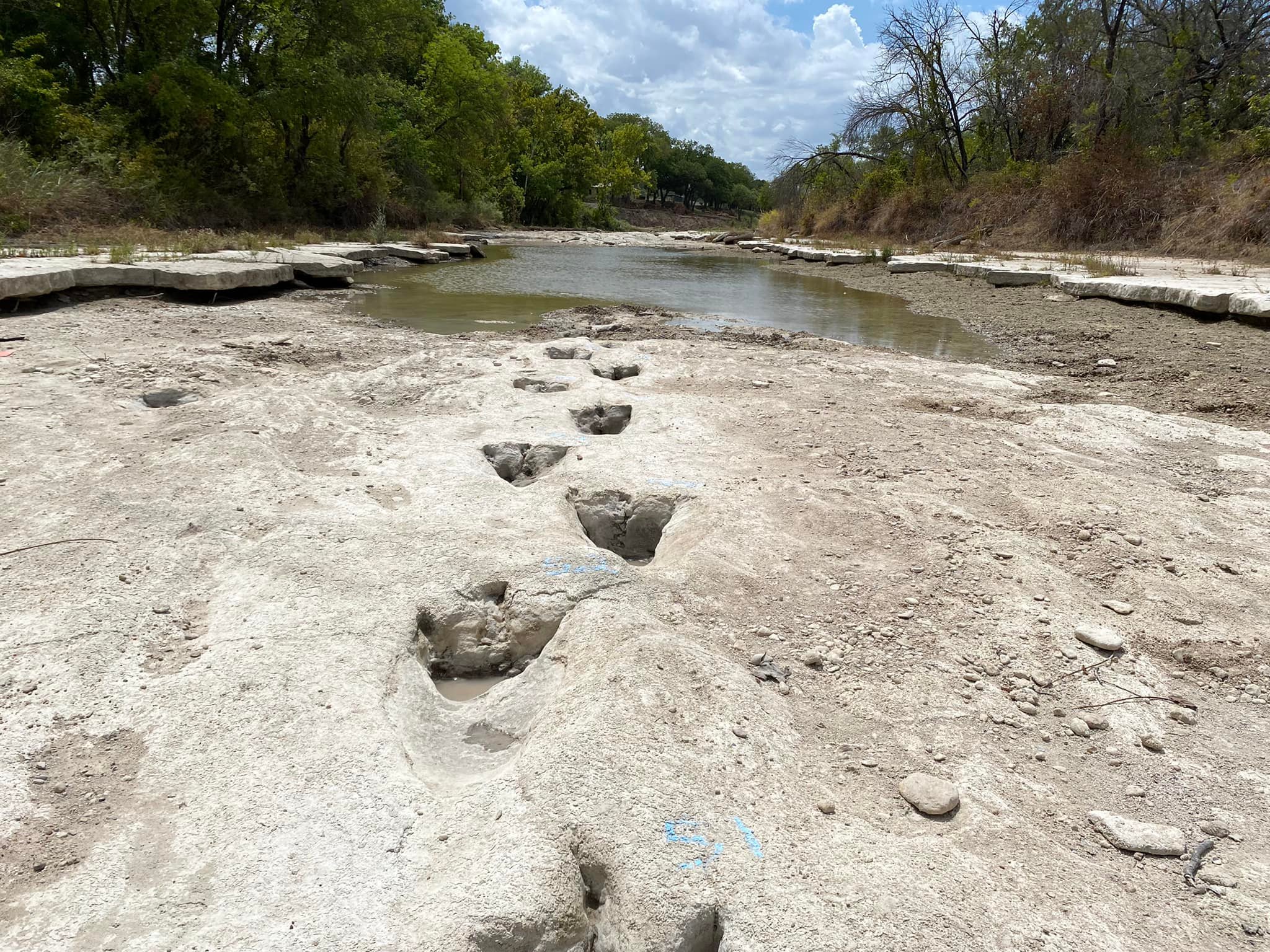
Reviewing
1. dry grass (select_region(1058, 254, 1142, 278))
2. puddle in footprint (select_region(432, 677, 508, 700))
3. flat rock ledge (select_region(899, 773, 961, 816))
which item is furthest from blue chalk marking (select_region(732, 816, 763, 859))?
dry grass (select_region(1058, 254, 1142, 278))

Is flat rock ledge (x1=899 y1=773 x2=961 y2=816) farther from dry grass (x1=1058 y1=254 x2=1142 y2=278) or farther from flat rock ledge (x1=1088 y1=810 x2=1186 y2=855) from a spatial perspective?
dry grass (x1=1058 y1=254 x2=1142 y2=278)

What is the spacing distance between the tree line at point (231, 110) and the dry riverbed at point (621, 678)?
1098 cm

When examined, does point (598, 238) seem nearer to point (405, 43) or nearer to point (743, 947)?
point (405, 43)

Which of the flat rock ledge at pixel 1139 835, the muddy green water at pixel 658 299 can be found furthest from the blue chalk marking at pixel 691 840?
the muddy green water at pixel 658 299

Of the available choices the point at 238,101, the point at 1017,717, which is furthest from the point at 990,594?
the point at 238,101

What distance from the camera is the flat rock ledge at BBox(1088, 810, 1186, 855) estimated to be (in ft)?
5.74

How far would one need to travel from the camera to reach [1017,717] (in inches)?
87.6

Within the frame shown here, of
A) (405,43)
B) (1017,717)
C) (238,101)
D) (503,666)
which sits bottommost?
(503,666)

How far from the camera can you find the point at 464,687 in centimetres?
252

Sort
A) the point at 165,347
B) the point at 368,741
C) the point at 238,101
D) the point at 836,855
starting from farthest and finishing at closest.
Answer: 1. the point at 238,101
2. the point at 165,347
3. the point at 368,741
4. the point at 836,855

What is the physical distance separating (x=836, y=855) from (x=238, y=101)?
824 inches

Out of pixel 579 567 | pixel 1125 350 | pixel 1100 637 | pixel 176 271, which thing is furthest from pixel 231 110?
pixel 1100 637

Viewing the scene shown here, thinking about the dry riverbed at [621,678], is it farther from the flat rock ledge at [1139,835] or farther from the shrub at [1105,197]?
the shrub at [1105,197]

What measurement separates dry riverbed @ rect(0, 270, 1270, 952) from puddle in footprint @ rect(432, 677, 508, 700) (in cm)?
4
